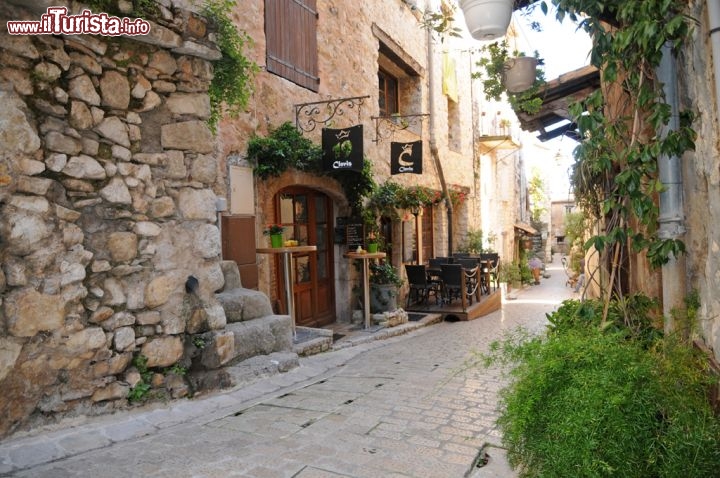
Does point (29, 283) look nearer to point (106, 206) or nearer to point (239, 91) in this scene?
point (106, 206)

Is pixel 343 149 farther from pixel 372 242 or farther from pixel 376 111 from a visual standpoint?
pixel 376 111

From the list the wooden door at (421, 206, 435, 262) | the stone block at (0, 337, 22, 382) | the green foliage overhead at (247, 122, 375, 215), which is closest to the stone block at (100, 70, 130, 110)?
the stone block at (0, 337, 22, 382)

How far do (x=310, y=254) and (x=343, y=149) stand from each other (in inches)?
70.2

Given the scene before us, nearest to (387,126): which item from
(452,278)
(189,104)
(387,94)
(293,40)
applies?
(387,94)

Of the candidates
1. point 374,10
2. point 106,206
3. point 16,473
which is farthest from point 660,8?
point 374,10

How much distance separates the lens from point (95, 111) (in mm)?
3268

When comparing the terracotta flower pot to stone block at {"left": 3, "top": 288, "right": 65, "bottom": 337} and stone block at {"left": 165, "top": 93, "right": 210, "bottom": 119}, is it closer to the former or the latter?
stone block at {"left": 165, "top": 93, "right": 210, "bottom": 119}

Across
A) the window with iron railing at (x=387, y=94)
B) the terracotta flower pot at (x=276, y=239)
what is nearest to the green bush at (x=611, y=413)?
the terracotta flower pot at (x=276, y=239)

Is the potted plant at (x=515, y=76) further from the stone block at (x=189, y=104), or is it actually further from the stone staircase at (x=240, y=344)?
the stone staircase at (x=240, y=344)

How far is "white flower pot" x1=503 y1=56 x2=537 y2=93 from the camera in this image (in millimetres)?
5004

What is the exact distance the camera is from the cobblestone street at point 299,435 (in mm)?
2588

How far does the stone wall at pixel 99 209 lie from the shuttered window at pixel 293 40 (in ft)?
10.3

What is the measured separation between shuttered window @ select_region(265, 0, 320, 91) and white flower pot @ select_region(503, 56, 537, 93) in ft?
10.5

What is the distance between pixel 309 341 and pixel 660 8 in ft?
14.8
